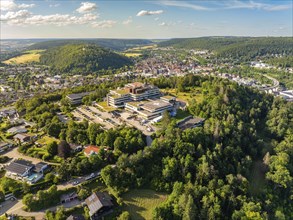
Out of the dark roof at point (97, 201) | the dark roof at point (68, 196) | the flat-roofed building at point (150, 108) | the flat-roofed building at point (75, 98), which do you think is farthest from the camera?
the flat-roofed building at point (75, 98)

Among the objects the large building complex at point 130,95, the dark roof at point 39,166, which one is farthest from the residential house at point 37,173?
the large building complex at point 130,95

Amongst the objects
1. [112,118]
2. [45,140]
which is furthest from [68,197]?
[112,118]

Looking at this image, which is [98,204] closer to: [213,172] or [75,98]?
[213,172]

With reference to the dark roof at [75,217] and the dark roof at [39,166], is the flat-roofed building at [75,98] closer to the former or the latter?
the dark roof at [39,166]

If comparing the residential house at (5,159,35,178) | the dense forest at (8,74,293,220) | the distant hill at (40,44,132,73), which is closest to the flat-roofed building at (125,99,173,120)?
the dense forest at (8,74,293,220)

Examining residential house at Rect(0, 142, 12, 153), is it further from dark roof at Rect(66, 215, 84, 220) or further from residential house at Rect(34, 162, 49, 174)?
dark roof at Rect(66, 215, 84, 220)
